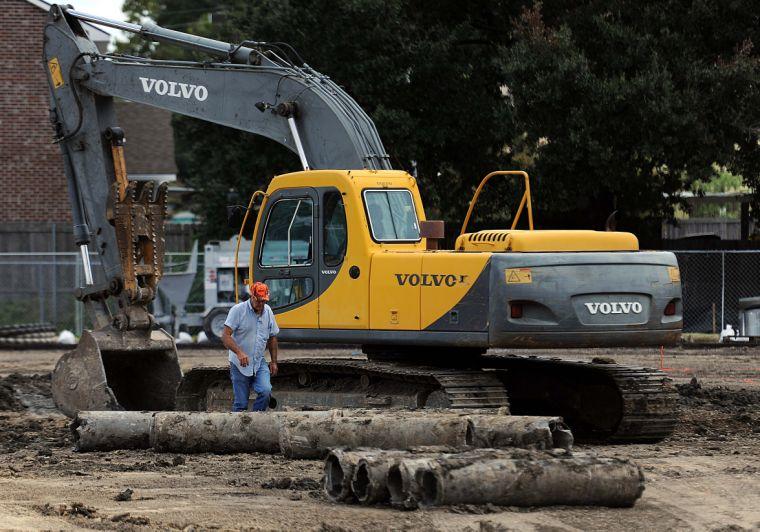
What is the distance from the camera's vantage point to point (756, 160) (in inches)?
998

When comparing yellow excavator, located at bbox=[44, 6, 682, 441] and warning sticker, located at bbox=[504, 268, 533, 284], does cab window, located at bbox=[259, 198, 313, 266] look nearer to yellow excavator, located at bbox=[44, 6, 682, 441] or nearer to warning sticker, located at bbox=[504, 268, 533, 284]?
yellow excavator, located at bbox=[44, 6, 682, 441]

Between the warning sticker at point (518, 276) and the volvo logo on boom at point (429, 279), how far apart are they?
0.43 meters

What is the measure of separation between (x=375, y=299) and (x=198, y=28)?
153ft

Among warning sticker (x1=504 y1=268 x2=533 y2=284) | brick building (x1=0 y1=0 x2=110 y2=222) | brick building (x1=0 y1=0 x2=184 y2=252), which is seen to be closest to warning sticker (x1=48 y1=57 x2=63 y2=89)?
warning sticker (x1=504 y1=268 x2=533 y2=284)

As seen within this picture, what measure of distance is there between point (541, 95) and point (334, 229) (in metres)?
11.4

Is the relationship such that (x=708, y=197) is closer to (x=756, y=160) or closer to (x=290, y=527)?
(x=756, y=160)

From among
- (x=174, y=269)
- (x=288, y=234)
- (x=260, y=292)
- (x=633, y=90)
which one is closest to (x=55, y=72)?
(x=288, y=234)

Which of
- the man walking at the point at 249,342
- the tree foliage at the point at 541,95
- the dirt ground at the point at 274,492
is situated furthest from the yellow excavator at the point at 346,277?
the tree foliage at the point at 541,95

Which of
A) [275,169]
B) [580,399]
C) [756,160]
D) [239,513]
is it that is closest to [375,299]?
[580,399]

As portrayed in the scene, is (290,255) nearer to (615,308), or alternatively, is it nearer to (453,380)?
(453,380)

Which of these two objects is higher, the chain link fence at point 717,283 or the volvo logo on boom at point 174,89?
the volvo logo on boom at point 174,89

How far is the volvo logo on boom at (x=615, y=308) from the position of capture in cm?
1245

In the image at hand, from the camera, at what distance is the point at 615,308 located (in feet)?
41.0

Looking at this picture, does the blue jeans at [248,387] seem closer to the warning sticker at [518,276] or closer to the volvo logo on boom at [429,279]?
the volvo logo on boom at [429,279]
